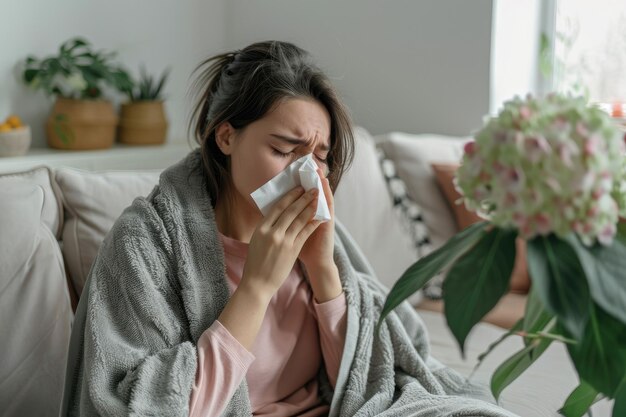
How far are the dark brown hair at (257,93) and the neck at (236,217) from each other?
2 cm

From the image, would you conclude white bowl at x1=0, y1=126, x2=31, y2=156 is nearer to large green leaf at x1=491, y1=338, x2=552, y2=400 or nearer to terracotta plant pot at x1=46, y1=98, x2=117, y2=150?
terracotta plant pot at x1=46, y1=98, x2=117, y2=150

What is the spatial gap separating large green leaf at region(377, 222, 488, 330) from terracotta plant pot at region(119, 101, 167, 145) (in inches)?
98.1

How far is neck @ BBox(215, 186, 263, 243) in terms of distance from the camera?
154 centimetres

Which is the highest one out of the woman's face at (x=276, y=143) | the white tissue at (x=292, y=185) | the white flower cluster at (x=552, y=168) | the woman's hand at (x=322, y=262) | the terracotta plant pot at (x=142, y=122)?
the white flower cluster at (x=552, y=168)

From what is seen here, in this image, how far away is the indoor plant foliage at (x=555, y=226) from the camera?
72 centimetres

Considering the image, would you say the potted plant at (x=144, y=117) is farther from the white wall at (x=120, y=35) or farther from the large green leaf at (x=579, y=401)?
the large green leaf at (x=579, y=401)

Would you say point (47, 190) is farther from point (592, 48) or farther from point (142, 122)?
point (592, 48)

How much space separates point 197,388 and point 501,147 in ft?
2.45

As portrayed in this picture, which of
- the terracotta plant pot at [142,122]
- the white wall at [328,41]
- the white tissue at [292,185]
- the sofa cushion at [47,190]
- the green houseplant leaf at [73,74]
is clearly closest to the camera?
the white tissue at [292,185]

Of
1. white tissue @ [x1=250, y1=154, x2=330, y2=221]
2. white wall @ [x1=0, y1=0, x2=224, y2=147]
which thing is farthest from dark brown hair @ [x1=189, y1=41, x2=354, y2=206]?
white wall @ [x1=0, y1=0, x2=224, y2=147]

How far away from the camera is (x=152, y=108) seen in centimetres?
320

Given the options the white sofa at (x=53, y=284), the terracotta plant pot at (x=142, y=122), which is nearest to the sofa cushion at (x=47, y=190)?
the white sofa at (x=53, y=284)

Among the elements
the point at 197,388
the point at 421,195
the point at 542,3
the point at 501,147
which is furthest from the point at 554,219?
the point at 542,3

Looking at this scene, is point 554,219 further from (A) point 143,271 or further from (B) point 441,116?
(B) point 441,116
